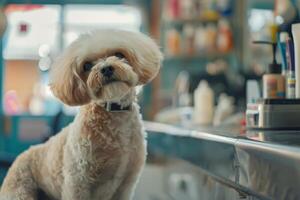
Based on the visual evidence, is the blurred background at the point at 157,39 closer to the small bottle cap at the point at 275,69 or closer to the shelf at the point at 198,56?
the shelf at the point at 198,56

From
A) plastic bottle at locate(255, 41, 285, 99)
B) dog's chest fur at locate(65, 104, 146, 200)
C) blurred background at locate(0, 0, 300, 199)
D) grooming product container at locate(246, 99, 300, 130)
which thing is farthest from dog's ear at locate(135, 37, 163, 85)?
blurred background at locate(0, 0, 300, 199)

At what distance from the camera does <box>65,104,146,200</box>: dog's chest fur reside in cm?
136

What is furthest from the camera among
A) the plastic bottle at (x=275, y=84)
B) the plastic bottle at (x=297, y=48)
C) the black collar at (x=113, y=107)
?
the plastic bottle at (x=275, y=84)

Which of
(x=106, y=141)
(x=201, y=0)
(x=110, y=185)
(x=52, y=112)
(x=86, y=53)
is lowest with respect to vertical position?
(x=52, y=112)

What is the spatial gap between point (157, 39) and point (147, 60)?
8.77 feet

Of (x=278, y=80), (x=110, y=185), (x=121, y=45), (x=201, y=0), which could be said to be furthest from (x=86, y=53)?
(x=201, y=0)

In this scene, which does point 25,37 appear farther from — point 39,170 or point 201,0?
point 39,170

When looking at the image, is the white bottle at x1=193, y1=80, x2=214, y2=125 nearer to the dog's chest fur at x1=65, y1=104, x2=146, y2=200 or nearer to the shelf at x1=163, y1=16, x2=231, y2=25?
the dog's chest fur at x1=65, y1=104, x2=146, y2=200

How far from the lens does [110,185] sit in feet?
4.64

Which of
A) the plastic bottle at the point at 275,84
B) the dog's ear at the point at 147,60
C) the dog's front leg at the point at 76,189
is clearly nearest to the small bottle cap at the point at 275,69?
the plastic bottle at the point at 275,84

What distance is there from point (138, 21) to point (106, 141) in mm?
4972

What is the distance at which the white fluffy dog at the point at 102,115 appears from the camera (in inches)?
52.5

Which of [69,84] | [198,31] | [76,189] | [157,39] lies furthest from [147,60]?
[198,31]

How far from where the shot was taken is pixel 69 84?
1.36m
